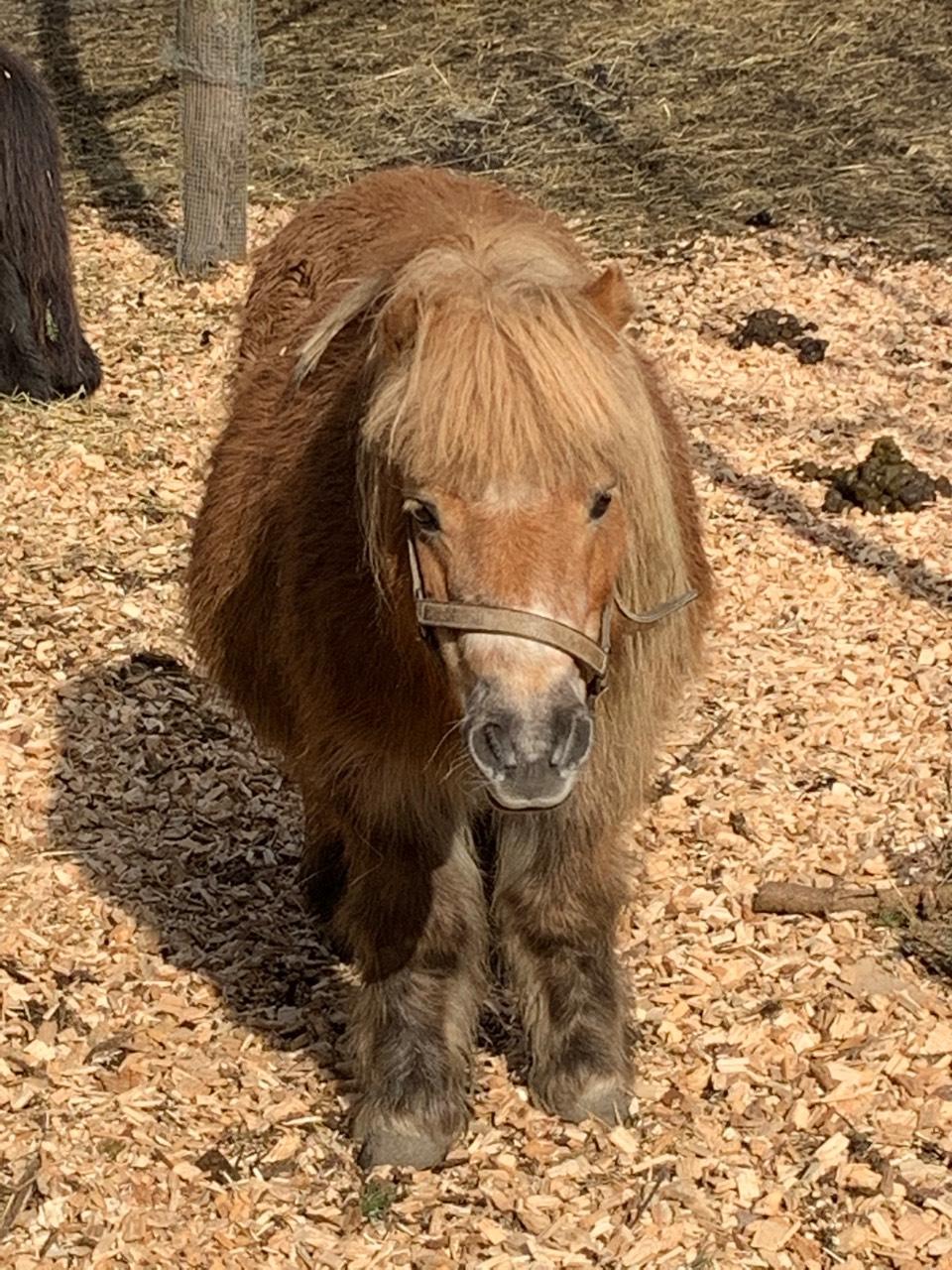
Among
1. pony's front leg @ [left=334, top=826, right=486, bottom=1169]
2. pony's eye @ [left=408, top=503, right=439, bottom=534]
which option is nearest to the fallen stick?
pony's front leg @ [left=334, top=826, right=486, bottom=1169]

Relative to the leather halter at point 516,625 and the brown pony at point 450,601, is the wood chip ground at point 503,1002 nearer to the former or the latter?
the brown pony at point 450,601

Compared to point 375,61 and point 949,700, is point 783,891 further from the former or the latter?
point 375,61

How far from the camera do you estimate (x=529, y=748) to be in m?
2.56

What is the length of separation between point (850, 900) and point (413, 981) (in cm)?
124

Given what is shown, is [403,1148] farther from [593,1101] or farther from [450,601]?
[450,601]

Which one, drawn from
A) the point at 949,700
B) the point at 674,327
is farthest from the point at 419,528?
the point at 674,327

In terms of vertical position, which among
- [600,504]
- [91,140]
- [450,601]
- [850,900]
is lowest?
[91,140]

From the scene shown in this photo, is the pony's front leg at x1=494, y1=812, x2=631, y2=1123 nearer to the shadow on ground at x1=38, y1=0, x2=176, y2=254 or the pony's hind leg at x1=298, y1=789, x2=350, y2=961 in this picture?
the pony's hind leg at x1=298, y1=789, x2=350, y2=961

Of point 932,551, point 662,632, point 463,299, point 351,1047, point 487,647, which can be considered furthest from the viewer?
point 932,551

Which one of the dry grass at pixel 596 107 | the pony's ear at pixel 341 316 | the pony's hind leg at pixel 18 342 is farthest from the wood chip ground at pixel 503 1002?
the dry grass at pixel 596 107

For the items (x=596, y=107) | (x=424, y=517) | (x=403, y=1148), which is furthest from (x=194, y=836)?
(x=596, y=107)

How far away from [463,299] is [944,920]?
2.13m

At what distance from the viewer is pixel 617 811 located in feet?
11.6

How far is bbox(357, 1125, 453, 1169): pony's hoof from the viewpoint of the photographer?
3.54 metres
